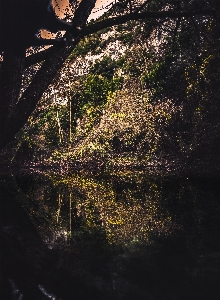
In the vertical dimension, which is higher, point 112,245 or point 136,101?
point 136,101

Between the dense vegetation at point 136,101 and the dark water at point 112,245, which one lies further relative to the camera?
the dense vegetation at point 136,101

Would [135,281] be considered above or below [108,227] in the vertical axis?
below

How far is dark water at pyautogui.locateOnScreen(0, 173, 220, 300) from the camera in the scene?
66.2 inches

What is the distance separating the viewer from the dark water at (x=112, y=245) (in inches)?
66.2

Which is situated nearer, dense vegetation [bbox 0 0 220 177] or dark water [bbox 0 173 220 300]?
dark water [bbox 0 173 220 300]

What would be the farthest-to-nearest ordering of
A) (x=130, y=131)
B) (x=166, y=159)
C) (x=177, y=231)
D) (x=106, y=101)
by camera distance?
1. (x=106, y=101)
2. (x=130, y=131)
3. (x=166, y=159)
4. (x=177, y=231)

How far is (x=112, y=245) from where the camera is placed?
2.41m

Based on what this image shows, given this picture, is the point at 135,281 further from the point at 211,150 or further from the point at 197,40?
the point at 197,40

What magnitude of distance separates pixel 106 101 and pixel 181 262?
7.94 metres

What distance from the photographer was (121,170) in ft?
24.4

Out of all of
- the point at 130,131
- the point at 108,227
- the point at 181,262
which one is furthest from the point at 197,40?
the point at 181,262

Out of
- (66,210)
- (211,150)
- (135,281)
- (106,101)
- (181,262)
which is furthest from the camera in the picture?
(106,101)

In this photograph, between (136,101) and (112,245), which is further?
(136,101)

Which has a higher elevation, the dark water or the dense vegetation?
the dense vegetation
